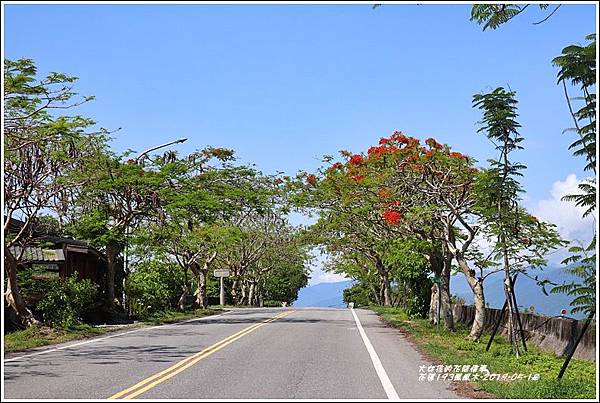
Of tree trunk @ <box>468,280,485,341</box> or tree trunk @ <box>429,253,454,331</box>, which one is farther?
tree trunk @ <box>429,253,454,331</box>

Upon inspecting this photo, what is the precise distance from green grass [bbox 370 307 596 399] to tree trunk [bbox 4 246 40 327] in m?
11.7

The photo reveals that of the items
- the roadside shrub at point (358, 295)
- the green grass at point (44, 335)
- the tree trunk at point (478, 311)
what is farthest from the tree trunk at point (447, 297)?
the roadside shrub at point (358, 295)

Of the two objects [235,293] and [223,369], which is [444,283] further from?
[235,293]

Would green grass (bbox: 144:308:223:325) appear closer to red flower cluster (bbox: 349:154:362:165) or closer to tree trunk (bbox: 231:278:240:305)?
red flower cluster (bbox: 349:154:362:165)

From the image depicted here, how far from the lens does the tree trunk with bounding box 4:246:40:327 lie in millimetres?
22531

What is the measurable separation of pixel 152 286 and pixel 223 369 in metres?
22.5

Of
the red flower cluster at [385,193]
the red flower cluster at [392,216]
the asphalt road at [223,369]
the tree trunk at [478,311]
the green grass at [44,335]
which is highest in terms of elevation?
the red flower cluster at [385,193]

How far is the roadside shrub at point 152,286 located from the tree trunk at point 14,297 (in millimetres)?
10184

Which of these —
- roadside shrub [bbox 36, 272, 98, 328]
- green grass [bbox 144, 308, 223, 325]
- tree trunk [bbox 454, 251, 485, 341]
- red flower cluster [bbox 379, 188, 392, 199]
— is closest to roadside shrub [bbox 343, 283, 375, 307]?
green grass [bbox 144, 308, 223, 325]

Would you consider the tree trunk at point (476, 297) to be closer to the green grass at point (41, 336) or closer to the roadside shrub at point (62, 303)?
the green grass at point (41, 336)

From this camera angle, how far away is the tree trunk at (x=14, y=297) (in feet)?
73.9

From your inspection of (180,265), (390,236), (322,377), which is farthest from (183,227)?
(322,377)

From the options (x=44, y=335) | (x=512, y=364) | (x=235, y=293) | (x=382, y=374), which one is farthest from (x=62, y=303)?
(x=235, y=293)

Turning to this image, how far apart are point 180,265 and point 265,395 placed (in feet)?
115
